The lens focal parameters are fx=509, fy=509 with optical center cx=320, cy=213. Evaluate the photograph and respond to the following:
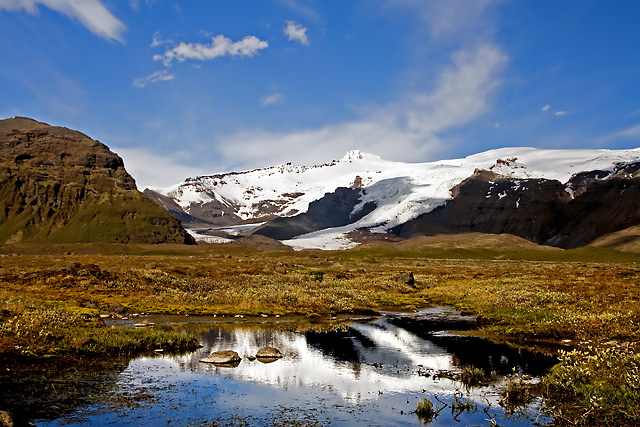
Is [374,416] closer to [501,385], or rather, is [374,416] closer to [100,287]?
[501,385]

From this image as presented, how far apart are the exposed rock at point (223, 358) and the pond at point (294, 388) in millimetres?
469

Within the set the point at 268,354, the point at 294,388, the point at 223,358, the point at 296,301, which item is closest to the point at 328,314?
the point at 296,301

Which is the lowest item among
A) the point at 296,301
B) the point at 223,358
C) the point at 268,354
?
the point at 268,354

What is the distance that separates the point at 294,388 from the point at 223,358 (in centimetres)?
593

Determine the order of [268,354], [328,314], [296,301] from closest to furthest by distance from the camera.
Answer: [268,354] → [328,314] → [296,301]

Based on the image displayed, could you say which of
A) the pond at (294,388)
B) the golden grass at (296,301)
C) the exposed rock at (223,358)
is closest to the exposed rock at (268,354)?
the pond at (294,388)

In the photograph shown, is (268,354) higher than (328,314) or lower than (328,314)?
higher

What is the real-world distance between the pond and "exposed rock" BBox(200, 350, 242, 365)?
0.47 meters

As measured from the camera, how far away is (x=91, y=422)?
55.8 ft

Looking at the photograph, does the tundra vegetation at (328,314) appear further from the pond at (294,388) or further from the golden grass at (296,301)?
the pond at (294,388)

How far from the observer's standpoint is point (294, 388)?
22.6 metres

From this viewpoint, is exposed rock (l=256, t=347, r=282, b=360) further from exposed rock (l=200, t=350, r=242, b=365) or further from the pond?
exposed rock (l=200, t=350, r=242, b=365)

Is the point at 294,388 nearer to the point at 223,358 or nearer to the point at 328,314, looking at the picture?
the point at 223,358

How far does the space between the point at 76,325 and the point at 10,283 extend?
97.1 ft
